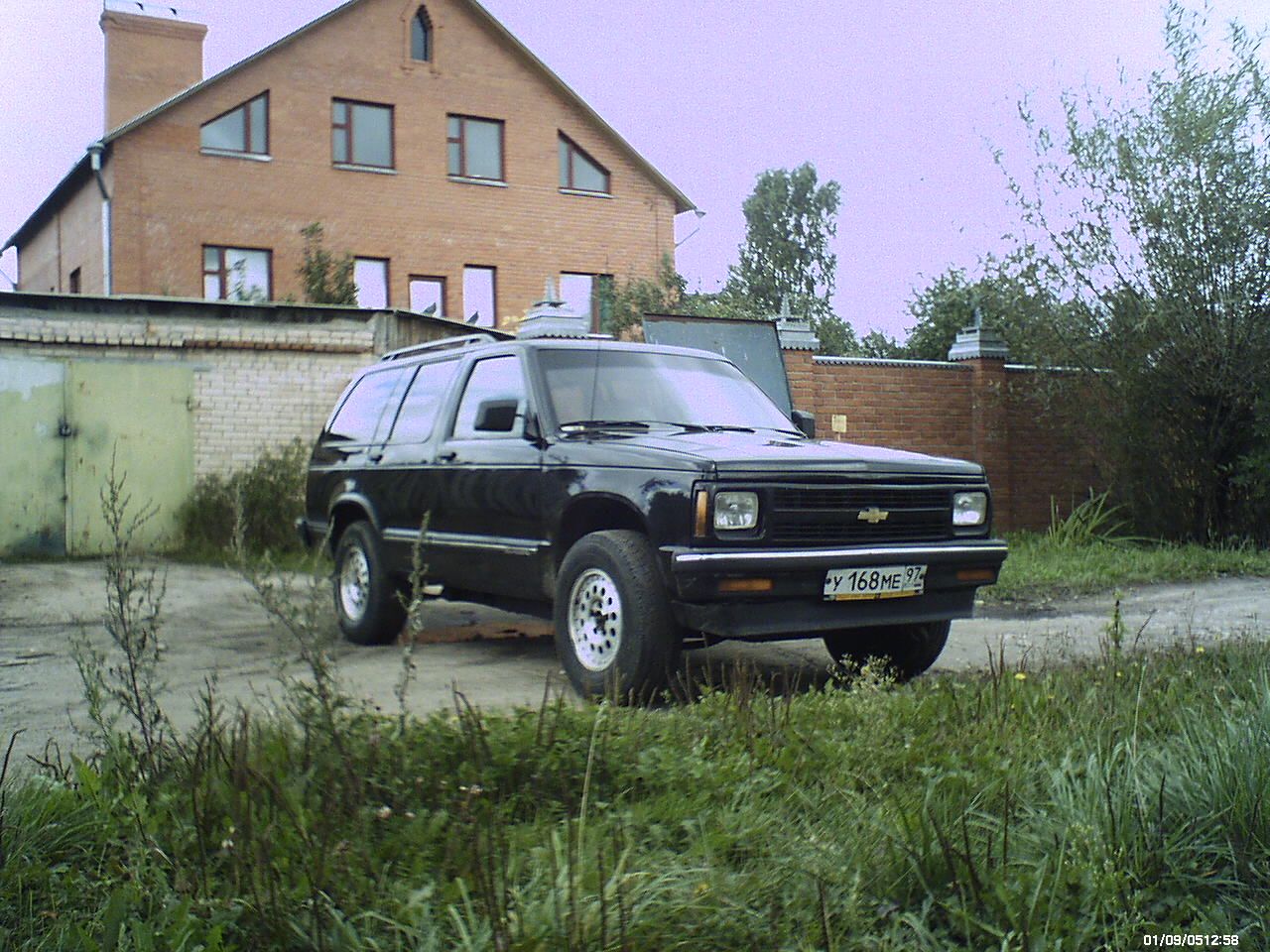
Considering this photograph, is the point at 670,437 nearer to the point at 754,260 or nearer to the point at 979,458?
the point at 979,458

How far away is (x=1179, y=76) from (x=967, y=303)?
37.5ft

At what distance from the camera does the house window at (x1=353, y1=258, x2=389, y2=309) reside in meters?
26.5

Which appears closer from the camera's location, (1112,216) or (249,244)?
(1112,216)

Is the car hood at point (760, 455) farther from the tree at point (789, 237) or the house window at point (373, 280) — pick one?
the tree at point (789, 237)

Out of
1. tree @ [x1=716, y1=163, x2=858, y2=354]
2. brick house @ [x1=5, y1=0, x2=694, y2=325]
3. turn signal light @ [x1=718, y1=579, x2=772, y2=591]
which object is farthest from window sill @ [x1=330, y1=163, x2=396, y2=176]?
tree @ [x1=716, y1=163, x2=858, y2=354]

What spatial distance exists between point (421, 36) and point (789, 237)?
3172 centimetres

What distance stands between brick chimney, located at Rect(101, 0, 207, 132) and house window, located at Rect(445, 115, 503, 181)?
219 inches

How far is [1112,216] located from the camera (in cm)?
1382

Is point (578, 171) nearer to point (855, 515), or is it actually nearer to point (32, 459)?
point (32, 459)

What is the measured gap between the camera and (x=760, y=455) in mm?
5758

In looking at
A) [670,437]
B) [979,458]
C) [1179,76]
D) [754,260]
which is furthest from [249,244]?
[754,260]
